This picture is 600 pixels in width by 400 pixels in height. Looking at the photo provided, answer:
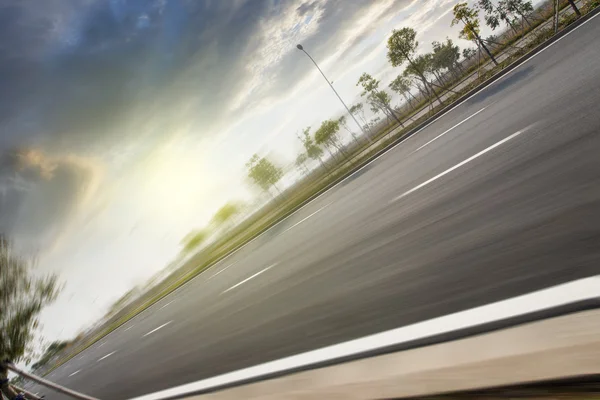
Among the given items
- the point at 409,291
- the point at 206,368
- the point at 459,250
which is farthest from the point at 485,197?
the point at 206,368

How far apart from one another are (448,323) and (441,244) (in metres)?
1.76

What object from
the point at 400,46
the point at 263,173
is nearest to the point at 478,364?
the point at 400,46

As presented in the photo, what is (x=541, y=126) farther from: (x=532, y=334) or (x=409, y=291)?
(x=532, y=334)

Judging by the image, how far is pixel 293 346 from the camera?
4.81 metres

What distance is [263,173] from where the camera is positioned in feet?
253

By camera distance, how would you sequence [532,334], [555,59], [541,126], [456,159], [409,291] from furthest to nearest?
[555,59] → [456,159] → [541,126] → [409,291] → [532,334]

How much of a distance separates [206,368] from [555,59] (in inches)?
526

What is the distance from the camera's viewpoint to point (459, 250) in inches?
167

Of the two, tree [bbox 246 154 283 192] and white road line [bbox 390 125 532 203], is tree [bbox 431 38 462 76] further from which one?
white road line [bbox 390 125 532 203]

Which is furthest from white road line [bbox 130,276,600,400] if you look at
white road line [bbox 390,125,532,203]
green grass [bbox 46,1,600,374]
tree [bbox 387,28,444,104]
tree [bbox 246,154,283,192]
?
tree [bbox 246,154,283,192]

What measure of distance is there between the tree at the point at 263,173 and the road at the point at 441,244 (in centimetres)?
6687

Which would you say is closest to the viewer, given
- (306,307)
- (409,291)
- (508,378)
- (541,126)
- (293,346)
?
(508,378)

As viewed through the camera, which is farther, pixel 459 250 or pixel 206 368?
pixel 206 368

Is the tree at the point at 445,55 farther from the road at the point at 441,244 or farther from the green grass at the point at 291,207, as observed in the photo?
the road at the point at 441,244
